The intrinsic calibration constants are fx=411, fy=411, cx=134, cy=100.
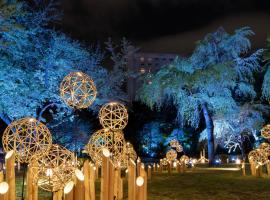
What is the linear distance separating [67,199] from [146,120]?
30876mm

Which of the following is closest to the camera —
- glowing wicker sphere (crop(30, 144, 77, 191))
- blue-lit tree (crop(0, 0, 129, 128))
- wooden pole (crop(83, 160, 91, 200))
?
wooden pole (crop(83, 160, 91, 200))

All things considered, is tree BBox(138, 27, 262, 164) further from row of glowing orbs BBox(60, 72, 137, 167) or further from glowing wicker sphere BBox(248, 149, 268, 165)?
row of glowing orbs BBox(60, 72, 137, 167)

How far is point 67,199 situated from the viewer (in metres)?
3.33

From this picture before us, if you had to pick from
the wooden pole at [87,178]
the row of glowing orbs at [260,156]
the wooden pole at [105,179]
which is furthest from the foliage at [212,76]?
the wooden pole at [105,179]

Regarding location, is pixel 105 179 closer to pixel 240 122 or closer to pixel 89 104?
pixel 89 104

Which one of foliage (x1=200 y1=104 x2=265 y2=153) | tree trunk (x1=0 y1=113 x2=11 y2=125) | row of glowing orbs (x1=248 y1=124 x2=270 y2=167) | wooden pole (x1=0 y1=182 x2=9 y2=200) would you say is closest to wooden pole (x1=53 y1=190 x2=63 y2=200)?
wooden pole (x1=0 y1=182 x2=9 y2=200)

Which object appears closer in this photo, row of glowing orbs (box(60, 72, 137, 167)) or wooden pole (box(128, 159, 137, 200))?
wooden pole (box(128, 159, 137, 200))

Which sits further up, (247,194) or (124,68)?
(124,68)

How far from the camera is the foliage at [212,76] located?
72.5 feet

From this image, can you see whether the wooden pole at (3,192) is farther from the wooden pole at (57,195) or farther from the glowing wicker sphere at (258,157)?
the glowing wicker sphere at (258,157)

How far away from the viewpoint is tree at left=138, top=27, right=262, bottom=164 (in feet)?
72.6

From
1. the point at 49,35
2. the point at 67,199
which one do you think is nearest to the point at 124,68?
the point at 49,35

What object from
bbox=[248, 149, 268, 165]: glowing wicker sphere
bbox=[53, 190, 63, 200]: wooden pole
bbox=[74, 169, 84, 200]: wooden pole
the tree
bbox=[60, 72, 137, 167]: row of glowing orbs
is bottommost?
bbox=[53, 190, 63, 200]: wooden pole

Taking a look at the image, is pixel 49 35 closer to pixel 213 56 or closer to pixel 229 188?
pixel 213 56
